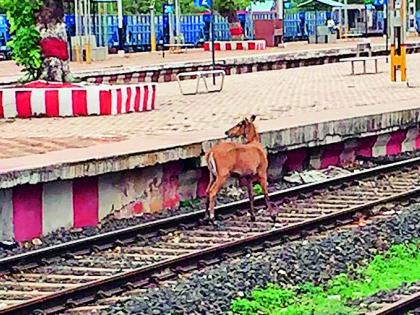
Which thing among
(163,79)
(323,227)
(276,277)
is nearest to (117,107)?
(323,227)

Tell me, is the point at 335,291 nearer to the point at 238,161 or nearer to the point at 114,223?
the point at 238,161

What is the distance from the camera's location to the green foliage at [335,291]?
292 inches

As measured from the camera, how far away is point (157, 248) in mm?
9703

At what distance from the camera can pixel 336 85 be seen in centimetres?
2212

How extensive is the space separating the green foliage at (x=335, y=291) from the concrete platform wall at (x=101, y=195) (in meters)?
3.09

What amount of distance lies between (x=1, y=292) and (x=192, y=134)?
5.06 m

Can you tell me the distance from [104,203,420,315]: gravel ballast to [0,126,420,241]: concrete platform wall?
7.40 feet

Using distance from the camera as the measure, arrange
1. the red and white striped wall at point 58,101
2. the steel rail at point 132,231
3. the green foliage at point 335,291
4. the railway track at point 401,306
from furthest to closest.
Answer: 1. the red and white striped wall at point 58,101
2. the steel rail at point 132,231
3. the green foliage at point 335,291
4. the railway track at point 401,306

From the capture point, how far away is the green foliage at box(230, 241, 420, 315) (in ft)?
24.3

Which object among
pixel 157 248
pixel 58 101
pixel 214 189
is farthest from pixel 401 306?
pixel 58 101

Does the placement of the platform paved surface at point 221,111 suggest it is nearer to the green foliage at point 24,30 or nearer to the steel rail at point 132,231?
the steel rail at point 132,231

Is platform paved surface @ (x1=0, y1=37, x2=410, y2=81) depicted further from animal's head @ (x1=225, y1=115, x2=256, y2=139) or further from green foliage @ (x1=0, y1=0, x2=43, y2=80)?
animal's head @ (x1=225, y1=115, x2=256, y2=139)

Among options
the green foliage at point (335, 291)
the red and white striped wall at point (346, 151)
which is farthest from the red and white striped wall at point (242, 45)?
the green foliage at point (335, 291)

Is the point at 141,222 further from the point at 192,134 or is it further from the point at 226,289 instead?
the point at 226,289
